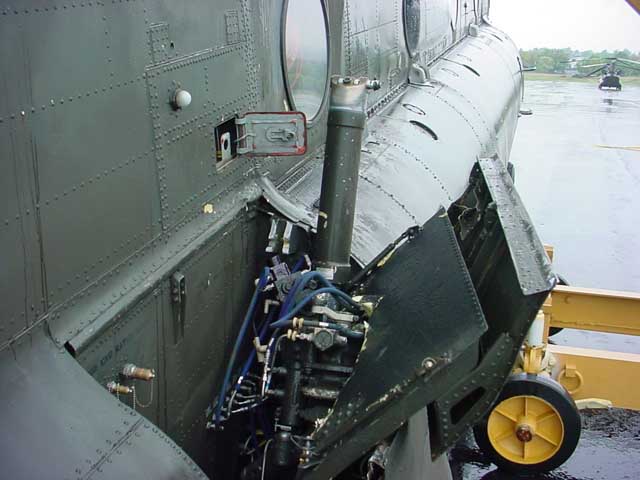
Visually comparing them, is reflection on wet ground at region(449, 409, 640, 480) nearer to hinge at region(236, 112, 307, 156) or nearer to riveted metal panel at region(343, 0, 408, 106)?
hinge at region(236, 112, 307, 156)

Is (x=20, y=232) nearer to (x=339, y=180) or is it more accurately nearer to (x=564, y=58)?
(x=339, y=180)

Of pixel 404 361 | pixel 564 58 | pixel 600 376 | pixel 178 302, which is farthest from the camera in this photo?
pixel 564 58

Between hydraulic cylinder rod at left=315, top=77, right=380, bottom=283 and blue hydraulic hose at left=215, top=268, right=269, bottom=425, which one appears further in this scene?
hydraulic cylinder rod at left=315, top=77, right=380, bottom=283

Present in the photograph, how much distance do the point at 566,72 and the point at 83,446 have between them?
105 ft

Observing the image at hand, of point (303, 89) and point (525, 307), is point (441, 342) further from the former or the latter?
point (303, 89)

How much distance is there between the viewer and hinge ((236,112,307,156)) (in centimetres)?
437

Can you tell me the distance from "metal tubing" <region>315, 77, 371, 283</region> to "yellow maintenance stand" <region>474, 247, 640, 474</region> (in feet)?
6.45

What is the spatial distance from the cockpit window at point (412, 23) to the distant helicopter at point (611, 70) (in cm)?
1914

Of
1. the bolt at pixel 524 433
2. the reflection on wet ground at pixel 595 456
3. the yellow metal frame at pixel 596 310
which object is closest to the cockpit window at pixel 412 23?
the yellow metal frame at pixel 596 310

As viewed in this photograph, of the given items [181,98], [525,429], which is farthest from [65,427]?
[525,429]

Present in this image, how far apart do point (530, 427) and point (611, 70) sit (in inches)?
980

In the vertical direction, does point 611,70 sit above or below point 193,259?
below

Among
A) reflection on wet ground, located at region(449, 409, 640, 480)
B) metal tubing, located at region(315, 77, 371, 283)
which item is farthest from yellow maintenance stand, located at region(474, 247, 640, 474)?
metal tubing, located at region(315, 77, 371, 283)

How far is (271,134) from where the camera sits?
4.54m
